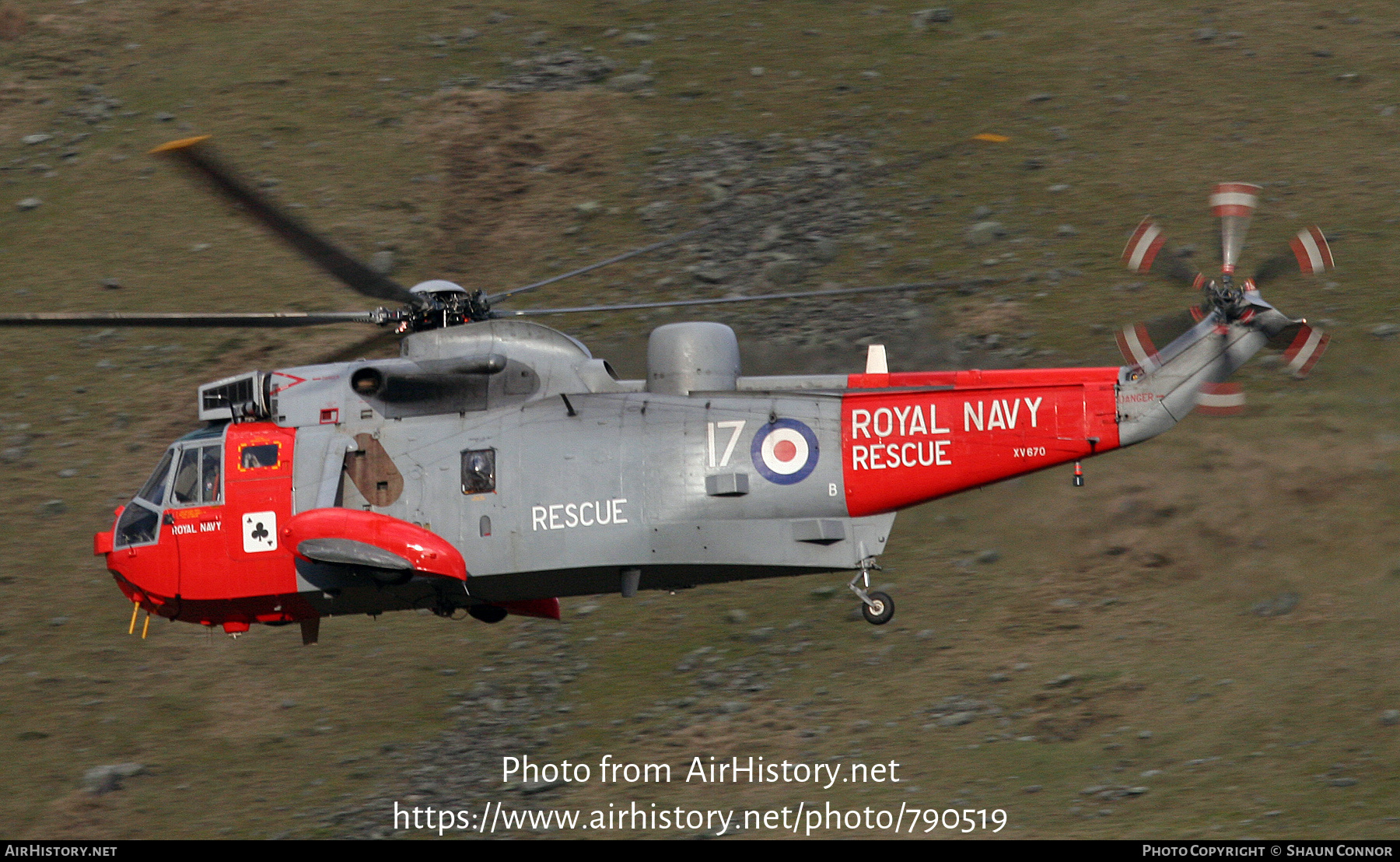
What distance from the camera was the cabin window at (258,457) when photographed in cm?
1744

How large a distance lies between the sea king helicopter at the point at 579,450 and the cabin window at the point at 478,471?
0.07ft

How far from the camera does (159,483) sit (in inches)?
706

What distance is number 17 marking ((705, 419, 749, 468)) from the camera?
53.5 ft

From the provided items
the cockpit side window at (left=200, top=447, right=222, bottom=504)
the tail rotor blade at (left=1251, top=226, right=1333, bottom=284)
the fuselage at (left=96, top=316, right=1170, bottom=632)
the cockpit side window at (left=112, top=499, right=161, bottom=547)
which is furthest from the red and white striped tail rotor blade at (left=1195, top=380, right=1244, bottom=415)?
the cockpit side window at (left=112, top=499, right=161, bottom=547)

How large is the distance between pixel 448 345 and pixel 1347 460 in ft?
43.8

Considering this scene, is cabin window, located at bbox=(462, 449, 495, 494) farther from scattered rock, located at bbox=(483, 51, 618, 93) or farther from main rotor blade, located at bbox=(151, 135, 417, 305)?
scattered rock, located at bbox=(483, 51, 618, 93)

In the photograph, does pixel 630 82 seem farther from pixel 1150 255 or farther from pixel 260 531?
pixel 1150 255

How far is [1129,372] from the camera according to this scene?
52.7 ft

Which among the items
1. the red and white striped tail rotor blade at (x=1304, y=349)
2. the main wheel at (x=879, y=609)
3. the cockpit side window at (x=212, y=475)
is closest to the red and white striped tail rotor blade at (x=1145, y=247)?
the red and white striped tail rotor blade at (x=1304, y=349)

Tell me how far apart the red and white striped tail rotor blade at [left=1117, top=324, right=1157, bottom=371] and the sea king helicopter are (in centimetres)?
2

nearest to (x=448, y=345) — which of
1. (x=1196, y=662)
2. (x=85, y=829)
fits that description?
(x=85, y=829)

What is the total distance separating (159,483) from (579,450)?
5.08 m

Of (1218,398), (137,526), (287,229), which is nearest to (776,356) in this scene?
(1218,398)

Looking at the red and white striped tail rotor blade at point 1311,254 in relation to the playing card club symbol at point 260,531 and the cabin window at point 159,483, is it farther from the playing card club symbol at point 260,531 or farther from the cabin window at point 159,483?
the cabin window at point 159,483
